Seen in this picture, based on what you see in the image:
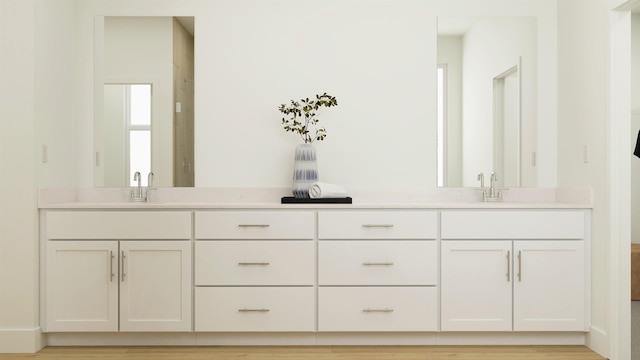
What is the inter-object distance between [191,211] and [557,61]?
7.93 feet

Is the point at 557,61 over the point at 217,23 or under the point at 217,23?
under

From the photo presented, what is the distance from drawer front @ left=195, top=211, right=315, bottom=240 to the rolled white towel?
0.17m

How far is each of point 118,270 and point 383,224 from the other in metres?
1.46

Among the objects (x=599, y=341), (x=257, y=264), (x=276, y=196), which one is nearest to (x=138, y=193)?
(x=276, y=196)

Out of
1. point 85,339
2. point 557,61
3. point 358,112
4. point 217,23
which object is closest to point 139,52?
point 217,23

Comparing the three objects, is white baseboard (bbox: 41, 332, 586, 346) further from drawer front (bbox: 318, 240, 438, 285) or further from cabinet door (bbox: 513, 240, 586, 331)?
drawer front (bbox: 318, 240, 438, 285)

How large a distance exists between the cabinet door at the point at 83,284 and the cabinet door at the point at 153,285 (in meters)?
0.06

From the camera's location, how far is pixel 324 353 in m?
3.14

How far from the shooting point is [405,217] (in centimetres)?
321

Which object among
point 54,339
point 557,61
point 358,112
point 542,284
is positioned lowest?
point 54,339

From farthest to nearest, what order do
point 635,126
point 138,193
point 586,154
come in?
1. point 635,126
2. point 138,193
3. point 586,154

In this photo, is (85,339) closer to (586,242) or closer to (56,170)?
(56,170)

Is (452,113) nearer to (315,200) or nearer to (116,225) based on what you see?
(315,200)

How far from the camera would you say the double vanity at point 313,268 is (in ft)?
10.5
